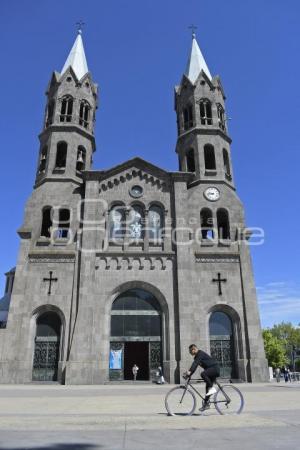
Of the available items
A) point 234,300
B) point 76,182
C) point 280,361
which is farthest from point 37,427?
point 280,361

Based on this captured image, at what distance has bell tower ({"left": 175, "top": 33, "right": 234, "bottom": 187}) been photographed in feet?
112

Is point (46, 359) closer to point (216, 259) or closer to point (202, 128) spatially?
point (216, 259)

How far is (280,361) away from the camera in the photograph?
63.9 m

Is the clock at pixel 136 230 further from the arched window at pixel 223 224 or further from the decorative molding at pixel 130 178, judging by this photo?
the arched window at pixel 223 224

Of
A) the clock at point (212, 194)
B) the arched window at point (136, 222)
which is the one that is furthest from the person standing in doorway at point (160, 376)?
the clock at point (212, 194)

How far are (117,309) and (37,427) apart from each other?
20612 mm

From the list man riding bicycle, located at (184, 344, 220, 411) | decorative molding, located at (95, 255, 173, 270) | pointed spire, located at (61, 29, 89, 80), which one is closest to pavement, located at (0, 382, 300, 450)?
man riding bicycle, located at (184, 344, 220, 411)

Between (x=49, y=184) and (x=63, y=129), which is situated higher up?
(x=63, y=129)

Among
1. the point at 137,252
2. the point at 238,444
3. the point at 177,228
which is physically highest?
the point at 177,228

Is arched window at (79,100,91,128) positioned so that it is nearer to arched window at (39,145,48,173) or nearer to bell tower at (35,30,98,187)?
bell tower at (35,30,98,187)

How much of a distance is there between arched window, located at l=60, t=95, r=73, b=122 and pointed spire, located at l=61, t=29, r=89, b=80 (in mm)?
3326

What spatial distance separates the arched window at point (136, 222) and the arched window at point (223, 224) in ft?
23.0

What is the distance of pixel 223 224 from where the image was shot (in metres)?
33.1

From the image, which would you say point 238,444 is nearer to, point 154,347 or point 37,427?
point 37,427
